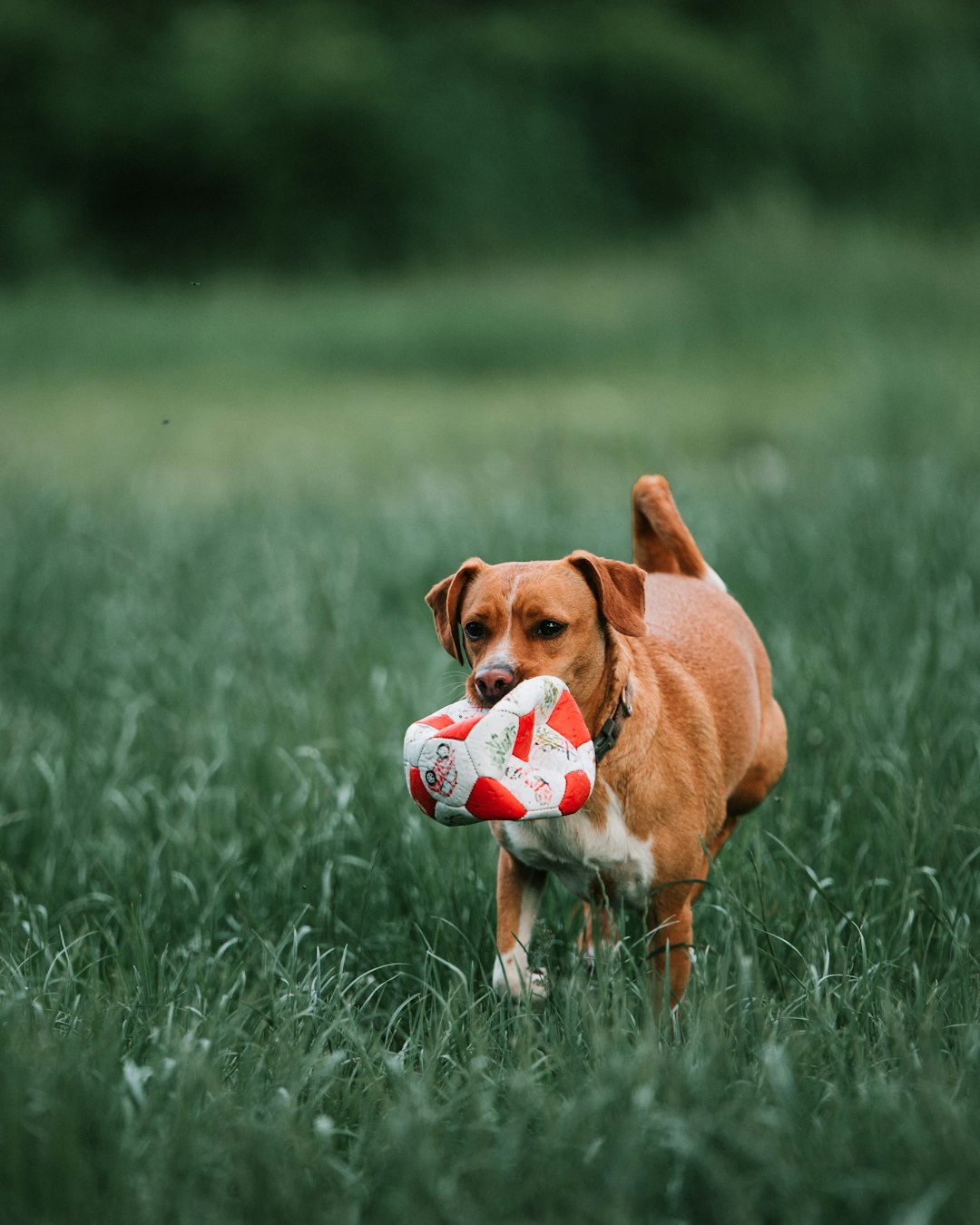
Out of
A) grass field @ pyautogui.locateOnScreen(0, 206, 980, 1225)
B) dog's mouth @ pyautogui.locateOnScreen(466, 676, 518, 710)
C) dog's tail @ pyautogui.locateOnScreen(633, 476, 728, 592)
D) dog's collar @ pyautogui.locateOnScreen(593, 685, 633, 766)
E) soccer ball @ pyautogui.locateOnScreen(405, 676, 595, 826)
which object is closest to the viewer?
grass field @ pyautogui.locateOnScreen(0, 206, 980, 1225)

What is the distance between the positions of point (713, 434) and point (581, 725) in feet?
33.6

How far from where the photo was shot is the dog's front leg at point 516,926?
282 centimetres

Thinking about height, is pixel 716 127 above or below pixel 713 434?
above

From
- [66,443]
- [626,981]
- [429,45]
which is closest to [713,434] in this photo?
[66,443]

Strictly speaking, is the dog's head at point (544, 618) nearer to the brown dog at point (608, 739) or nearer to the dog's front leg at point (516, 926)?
the brown dog at point (608, 739)

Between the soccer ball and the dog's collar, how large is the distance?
0.21 meters

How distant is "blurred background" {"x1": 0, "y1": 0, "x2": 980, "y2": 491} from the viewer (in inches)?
487

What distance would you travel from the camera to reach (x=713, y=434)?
12.5m

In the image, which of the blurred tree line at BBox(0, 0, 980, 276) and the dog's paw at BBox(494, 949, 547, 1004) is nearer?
the dog's paw at BBox(494, 949, 547, 1004)

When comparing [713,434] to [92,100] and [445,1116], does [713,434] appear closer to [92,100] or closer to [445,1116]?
[445,1116]

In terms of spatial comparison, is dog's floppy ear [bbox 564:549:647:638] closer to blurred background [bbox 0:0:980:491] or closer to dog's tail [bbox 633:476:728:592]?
dog's tail [bbox 633:476:728:592]

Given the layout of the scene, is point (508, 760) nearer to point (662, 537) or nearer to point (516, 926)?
point (516, 926)

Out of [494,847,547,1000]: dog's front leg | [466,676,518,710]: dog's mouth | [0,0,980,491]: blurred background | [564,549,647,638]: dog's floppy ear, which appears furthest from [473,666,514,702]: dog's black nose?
[0,0,980,491]: blurred background

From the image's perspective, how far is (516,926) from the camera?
292cm
